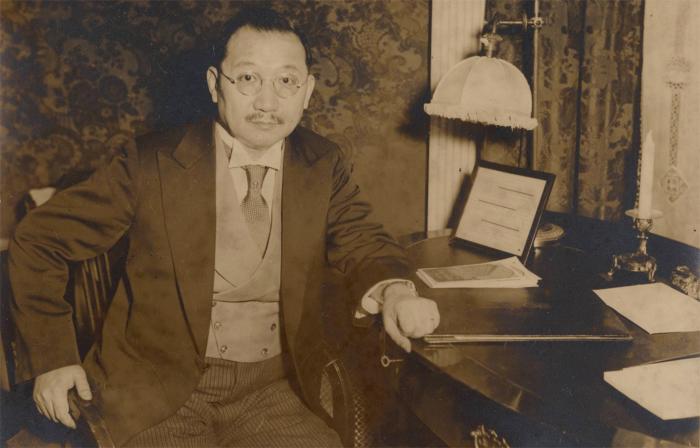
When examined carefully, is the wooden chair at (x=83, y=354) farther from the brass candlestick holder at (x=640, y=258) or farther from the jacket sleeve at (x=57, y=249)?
the brass candlestick holder at (x=640, y=258)

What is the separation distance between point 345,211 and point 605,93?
3.43ft

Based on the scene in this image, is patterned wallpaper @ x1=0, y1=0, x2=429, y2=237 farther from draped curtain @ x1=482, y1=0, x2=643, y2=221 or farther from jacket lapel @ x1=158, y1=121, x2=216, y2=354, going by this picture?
jacket lapel @ x1=158, y1=121, x2=216, y2=354

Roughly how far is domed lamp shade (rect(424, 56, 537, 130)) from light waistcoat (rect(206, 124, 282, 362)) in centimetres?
61

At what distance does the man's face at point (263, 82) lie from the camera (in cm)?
138

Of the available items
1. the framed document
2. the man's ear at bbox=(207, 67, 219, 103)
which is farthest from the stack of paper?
the man's ear at bbox=(207, 67, 219, 103)

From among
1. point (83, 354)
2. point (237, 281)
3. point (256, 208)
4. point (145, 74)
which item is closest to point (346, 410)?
point (237, 281)

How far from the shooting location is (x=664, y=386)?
41.7 inches

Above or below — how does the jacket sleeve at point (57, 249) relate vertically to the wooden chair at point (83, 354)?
above

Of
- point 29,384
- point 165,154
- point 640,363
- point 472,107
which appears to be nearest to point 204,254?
point 165,154

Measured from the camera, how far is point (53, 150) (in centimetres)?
226

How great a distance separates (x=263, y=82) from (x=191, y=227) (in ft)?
1.17

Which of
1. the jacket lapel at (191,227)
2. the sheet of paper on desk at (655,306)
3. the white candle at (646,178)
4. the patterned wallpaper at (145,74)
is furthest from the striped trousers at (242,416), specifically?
the patterned wallpaper at (145,74)

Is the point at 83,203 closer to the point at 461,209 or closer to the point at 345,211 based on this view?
the point at 345,211

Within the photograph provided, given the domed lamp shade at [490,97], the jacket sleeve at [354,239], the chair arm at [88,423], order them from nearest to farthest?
the chair arm at [88,423] → the jacket sleeve at [354,239] → the domed lamp shade at [490,97]
